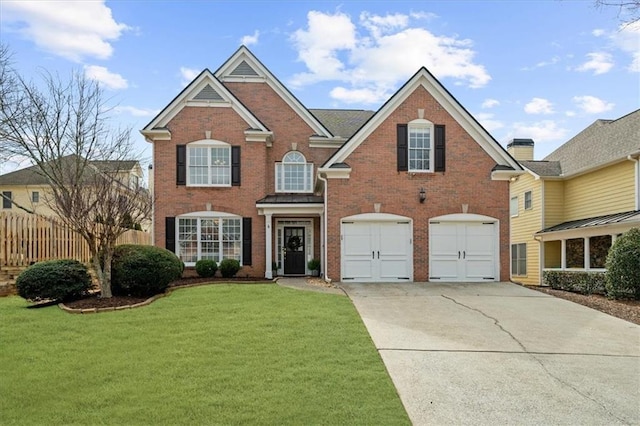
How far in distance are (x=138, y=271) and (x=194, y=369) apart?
702 centimetres

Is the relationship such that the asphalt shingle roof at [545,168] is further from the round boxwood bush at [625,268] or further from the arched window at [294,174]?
the arched window at [294,174]

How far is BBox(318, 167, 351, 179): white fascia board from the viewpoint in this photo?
1627 cm

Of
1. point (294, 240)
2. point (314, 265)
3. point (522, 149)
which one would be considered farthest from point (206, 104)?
point (522, 149)

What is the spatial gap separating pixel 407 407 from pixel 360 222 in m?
11.4

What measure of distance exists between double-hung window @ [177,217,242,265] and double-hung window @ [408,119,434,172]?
742 cm

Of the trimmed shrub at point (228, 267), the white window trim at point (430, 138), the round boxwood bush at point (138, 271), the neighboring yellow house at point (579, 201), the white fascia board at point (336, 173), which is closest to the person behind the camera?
the round boxwood bush at point (138, 271)

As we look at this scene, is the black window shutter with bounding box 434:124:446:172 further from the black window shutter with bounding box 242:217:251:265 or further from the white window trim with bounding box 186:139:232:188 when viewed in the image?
the white window trim with bounding box 186:139:232:188

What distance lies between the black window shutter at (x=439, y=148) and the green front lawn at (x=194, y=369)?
8326 mm

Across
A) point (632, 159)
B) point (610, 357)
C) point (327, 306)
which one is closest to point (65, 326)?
point (327, 306)

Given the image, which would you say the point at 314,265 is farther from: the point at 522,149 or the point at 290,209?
the point at 522,149

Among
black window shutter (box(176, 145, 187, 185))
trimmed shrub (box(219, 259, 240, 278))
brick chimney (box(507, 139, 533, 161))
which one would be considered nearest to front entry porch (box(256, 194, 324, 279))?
trimmed shrub (box(219, 259, 240, 278))

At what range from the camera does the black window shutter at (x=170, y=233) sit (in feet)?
61.4

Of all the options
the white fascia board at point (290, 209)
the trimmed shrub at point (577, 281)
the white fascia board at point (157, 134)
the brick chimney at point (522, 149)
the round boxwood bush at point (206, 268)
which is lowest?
the trimmed shrub at point (577, 281)

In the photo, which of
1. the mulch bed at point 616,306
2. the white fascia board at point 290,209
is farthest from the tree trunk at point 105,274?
the mulch bed at point 616,306
